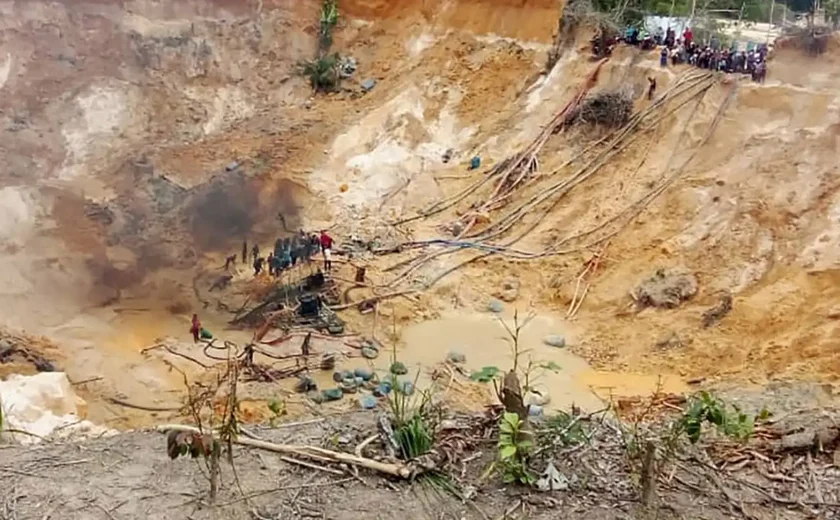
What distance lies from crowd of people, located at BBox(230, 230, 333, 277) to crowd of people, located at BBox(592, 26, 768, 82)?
840 cm

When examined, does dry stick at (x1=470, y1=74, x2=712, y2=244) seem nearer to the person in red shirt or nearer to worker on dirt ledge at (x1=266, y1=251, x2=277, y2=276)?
the person in red shirt

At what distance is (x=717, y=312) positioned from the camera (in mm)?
15891

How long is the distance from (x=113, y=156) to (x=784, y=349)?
626 inches

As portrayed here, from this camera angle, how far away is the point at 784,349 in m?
14.3

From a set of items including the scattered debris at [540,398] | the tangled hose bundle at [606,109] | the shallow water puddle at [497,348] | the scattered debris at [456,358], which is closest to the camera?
the scattered debris at [540,398]

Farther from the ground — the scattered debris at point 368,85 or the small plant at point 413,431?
the small plant at point 413,431

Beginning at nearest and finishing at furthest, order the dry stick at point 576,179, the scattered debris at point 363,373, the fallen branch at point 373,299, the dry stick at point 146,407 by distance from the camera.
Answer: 1. the dry stick at point 146,407
2. the scattered debris at point 363,373
3. the fallen branch at point 373,299
4. the dry stick at point 576,179

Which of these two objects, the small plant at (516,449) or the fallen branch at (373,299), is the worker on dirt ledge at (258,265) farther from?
the small plant at (516,449)

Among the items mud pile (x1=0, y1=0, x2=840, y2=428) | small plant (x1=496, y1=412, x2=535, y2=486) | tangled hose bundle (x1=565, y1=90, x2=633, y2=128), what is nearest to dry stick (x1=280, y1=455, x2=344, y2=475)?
small plant (x1=496, y1=412, x2=535, y2=486)

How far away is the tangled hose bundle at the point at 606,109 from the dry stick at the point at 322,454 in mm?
15659

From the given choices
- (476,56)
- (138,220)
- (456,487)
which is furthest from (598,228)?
(456,487)

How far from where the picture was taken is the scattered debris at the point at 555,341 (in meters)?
16.3

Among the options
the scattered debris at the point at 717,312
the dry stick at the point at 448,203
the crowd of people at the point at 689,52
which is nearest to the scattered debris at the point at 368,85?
the dry stick at the point at 448,203

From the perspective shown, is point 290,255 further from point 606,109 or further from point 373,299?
point 606,109
